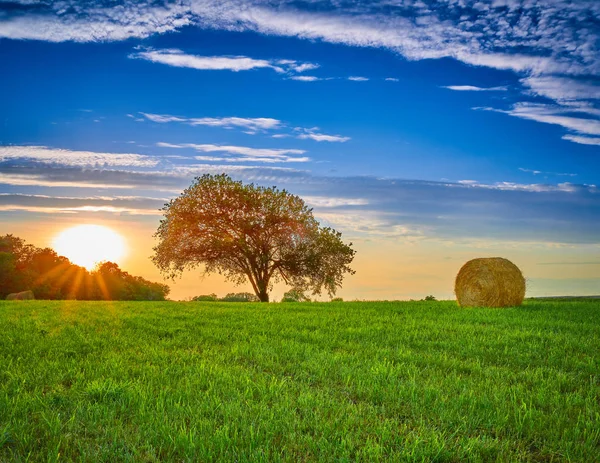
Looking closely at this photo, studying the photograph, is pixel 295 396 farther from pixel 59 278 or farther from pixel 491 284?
pixel 59 278

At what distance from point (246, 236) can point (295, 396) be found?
100ft

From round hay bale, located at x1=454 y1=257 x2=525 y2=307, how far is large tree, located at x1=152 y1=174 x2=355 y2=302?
15584mm

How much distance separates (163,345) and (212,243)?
85.1ft

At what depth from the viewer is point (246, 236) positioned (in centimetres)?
3703

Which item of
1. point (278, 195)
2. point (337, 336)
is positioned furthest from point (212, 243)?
point (337, 336)

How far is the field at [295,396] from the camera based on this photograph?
5.18m

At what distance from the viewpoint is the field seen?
5176 mm

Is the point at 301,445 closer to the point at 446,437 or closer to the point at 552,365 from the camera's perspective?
the point at 446,437

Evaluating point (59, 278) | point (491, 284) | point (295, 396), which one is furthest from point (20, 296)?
point (295, 396)

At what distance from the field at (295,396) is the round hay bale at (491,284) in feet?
33.5

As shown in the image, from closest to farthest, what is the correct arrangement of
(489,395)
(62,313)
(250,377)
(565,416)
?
(565,416), (489,395), (250,377), (62,313)

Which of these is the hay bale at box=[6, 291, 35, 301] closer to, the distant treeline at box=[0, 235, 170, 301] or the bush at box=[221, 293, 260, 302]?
the distant treeline at box=[0, 235, 170, 301]

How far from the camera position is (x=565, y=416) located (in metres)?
6.32

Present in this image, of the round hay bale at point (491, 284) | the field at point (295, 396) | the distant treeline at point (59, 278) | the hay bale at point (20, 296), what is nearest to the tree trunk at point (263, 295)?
the distant treeline at point (59, 278)
